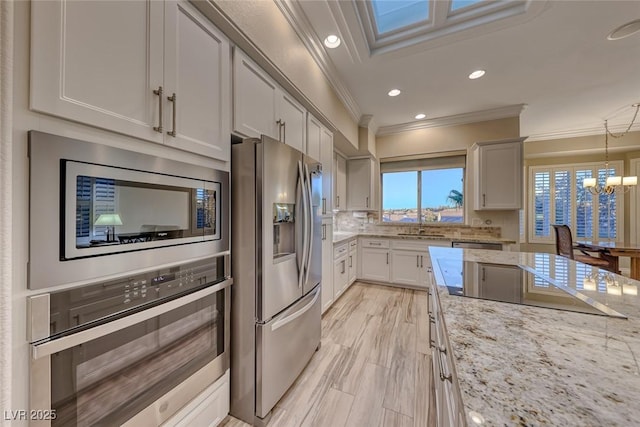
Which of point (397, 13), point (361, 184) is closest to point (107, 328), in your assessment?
point (397, 13)

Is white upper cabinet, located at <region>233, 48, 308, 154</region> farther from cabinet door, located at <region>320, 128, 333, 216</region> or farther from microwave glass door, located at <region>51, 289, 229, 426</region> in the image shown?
microwave glass door, located at <region>51, 289, 229, 426</region>

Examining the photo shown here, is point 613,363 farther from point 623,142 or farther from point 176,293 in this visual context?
point 623,142

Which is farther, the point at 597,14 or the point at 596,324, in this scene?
the point at 597,14

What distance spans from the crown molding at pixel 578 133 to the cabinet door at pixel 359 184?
3661 mm

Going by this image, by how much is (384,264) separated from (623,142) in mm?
5222

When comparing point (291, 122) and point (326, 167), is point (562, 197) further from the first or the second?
point (291, 122)

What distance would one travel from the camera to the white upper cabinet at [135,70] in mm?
701

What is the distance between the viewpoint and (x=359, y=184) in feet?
14.1

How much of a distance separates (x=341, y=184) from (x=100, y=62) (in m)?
3.48

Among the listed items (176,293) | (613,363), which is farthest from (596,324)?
(176,293)

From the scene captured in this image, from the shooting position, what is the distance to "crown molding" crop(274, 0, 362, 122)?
178 centimetres

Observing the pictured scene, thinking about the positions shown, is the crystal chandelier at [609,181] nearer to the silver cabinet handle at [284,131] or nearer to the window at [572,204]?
the window at [572,204]

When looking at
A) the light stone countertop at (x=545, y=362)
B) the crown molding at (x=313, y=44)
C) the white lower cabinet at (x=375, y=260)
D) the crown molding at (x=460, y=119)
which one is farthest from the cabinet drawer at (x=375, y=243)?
the light stone countertop at (x=545, y=362)

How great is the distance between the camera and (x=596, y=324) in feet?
2.47
